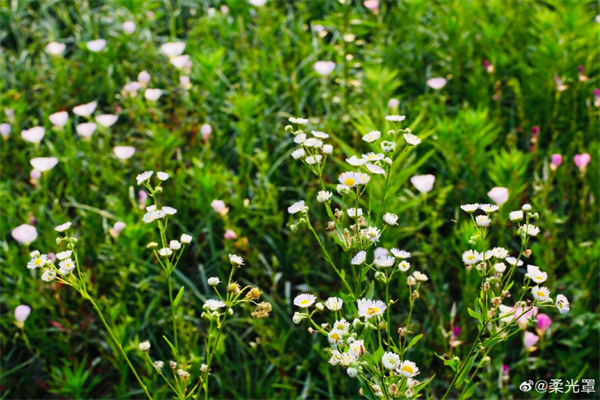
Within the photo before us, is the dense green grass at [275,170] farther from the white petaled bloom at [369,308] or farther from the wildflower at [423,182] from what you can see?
the white petaled bloom at [369,308]

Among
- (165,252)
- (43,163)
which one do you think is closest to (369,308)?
(165,252)

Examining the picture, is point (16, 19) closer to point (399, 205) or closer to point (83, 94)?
point (83, 94)

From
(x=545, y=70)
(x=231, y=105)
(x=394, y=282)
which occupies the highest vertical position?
(x=545, y=70)

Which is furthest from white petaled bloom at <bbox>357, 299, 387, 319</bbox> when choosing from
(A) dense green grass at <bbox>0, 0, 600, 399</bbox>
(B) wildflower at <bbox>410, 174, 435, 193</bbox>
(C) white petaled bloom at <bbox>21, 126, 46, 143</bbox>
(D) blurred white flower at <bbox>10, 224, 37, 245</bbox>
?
(C) white petaled bloom at <bbox>21, 126, 46, 143</bbox>

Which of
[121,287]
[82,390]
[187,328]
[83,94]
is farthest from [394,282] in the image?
[83,94]

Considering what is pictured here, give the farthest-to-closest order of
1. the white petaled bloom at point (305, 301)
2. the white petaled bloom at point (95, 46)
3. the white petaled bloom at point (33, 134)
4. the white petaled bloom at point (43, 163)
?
1. the white petaled bloom at point (95, 46)
2. the white petaled bloom at point (33, 134)
3. the white petaled bloom at point (43, 163)
4. the white petaled bloom at point (305, 301)

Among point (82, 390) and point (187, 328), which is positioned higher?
point (187, 328)

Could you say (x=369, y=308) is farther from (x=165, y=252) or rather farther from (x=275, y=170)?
(x=275, y=170)

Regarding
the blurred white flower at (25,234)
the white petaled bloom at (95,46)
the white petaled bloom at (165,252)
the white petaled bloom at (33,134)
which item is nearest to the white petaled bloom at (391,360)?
Answer: the white petaled bloom at (165,252)
